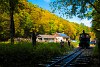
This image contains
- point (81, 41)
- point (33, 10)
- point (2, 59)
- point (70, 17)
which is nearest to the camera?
point (2, 59)

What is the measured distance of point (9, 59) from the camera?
567 inches

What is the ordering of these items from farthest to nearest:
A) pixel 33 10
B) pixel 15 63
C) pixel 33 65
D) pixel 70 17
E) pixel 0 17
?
1. pixel 33 10
2. pixel 0 17
3. pixel 70 17
4. pixel 33 65
5. pixel 15 63

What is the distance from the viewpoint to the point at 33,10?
359 ft

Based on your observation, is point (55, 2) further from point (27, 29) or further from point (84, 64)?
point (27, 29)

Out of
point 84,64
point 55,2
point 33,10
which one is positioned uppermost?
point 33,10

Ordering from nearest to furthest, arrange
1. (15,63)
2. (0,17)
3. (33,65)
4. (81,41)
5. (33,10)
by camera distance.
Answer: (15,63)
(33,65)
(81,41)
(0,17)
(33,10)

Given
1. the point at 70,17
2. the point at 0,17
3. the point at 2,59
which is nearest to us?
the point at 2,59

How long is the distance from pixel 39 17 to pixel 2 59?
98.0 metres

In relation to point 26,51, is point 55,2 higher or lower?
higher

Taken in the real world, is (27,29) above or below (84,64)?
above

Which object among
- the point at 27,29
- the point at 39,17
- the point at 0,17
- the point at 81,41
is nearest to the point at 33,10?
the point at 39,17

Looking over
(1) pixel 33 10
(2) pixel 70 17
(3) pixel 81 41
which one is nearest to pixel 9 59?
(2) pixel 70 17

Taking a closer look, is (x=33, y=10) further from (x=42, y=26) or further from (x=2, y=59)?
(x=2, y=59)

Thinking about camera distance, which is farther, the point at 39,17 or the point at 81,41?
the point at 39,17
